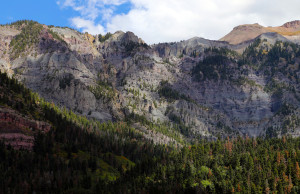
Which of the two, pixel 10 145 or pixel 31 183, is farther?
pixel 10 145

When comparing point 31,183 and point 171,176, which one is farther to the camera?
point 171,176

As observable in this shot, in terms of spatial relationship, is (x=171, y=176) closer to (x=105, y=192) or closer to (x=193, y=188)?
(x=193, y=188)

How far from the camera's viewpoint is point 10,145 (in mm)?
197000

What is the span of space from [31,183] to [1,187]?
565 inches

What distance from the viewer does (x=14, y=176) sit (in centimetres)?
16575

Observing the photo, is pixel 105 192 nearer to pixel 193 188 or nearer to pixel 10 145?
pixel 193 188

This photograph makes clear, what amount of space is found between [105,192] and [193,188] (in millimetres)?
47876

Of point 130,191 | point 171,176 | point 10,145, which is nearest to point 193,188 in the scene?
point 171,176

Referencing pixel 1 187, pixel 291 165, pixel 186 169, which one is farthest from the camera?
pixel 186 169

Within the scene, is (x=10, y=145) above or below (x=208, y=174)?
above

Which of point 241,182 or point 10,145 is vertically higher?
point 10,145

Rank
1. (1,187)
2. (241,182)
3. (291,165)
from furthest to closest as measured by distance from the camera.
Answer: (291,165), (241,182), (1,187)

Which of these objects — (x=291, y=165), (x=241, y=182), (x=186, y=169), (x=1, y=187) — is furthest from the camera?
(x=186, y=169)

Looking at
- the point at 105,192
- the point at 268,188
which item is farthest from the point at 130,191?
the point at 268,188
